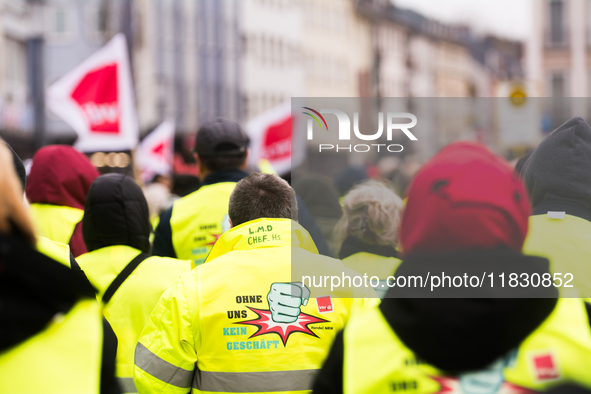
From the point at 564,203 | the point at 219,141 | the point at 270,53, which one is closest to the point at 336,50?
the point at 270,53

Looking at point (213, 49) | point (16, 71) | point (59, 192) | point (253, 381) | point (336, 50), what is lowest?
point (253, 381)

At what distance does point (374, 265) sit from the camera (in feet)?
15.9

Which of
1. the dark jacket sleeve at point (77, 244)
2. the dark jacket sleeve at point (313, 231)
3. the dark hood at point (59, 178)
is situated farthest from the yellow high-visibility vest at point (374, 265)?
the dark hood at point (59, 178)

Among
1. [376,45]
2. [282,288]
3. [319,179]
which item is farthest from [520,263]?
[376,45]

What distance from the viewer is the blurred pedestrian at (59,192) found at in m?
5.22

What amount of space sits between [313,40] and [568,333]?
56.9 metres

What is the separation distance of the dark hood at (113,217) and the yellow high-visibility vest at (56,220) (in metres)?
0.88

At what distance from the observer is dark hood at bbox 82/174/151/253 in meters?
4.30

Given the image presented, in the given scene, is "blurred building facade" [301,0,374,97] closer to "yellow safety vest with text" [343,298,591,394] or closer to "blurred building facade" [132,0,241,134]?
"blurred building facade" [132,0,241,134]

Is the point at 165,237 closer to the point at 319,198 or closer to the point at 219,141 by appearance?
the point at 219,141

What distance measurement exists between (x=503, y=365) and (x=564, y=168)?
6.20 ft

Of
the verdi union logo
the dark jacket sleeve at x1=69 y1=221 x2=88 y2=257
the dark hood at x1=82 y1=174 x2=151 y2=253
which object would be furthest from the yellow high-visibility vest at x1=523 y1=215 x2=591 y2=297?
the dark jacket sleeve at x1=69 y1=221 x2=88 y2=257

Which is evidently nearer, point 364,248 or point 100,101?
point 364,248

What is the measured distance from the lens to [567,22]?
43469 mm
